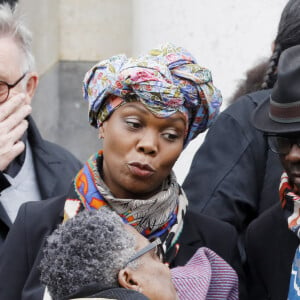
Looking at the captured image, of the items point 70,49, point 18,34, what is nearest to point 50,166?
point 18,34

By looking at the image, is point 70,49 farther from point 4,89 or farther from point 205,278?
point 205,278

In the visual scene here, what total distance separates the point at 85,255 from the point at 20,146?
1.55 metres

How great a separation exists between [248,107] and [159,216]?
2.46 feet

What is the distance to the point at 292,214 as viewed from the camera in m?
3.50

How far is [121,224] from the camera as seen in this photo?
9.87 ft

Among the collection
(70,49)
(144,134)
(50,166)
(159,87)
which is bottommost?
(70,49)

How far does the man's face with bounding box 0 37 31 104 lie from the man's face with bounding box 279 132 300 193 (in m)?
1.53

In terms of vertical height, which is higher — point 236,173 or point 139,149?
point 139,149

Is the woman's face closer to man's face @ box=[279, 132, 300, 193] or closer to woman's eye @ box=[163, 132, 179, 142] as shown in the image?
woman's eye @ box=[163, 132, 179, 142]

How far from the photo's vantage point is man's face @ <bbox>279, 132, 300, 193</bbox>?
3379 millimetres

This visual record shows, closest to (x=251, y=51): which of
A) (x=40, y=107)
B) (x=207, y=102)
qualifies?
(x=207, y=102)

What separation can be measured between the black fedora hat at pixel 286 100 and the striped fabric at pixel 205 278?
0.52 metres

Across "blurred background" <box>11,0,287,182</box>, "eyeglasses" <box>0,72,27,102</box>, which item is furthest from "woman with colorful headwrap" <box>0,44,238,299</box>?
"blurred background" <box>11,0,287,182</box>

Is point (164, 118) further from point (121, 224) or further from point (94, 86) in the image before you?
point (121, 224)
